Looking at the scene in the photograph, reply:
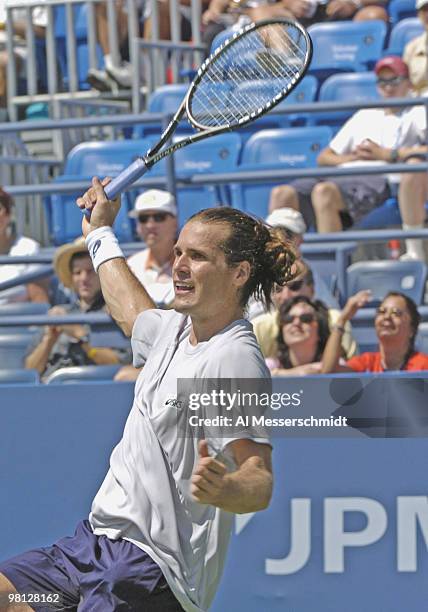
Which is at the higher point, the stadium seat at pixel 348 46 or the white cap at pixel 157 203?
the stadium seat at pixel 348 46

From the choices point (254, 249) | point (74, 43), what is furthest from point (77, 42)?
point (254, 249)

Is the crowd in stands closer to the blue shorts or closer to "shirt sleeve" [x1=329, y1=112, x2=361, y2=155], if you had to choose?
"shirt sleeve" [x1=329, y1=112, x2=361, y2=155]

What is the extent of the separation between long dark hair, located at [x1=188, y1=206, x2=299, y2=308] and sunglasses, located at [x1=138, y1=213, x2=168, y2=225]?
3190 millimetres

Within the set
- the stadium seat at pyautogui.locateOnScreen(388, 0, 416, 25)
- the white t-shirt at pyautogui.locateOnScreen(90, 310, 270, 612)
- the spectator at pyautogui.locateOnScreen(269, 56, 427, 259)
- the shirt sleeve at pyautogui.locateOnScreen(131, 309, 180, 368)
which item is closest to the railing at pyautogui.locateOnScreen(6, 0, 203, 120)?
the stadium seat at pyautogui.locateOnScreen(388, 0, 416, 25)

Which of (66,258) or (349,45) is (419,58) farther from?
(66,258)

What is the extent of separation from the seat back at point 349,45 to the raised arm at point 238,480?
662cm

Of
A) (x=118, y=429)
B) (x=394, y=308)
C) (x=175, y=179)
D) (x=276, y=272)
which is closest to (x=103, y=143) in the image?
(x=175, y=179)

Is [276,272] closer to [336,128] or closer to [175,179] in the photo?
[175,179]

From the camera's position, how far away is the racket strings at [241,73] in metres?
4.02

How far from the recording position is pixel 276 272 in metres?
3.08

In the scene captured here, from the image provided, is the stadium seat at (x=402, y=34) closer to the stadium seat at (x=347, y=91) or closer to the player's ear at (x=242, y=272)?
the stadium seat at (x=347, y=91)

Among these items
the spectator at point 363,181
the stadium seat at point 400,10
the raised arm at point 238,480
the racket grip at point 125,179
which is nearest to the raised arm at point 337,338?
the spectator at point 363,181

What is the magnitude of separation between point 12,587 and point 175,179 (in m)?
3.99

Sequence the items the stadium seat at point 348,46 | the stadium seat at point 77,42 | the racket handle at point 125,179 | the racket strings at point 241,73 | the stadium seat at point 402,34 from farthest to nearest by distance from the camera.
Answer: the stadium seat at point 77,42 < the stadium seat at point 348,46 < the stadium seat at point 402,34 < the racket strings at point 241,73 < the racket handle at point 125,179
